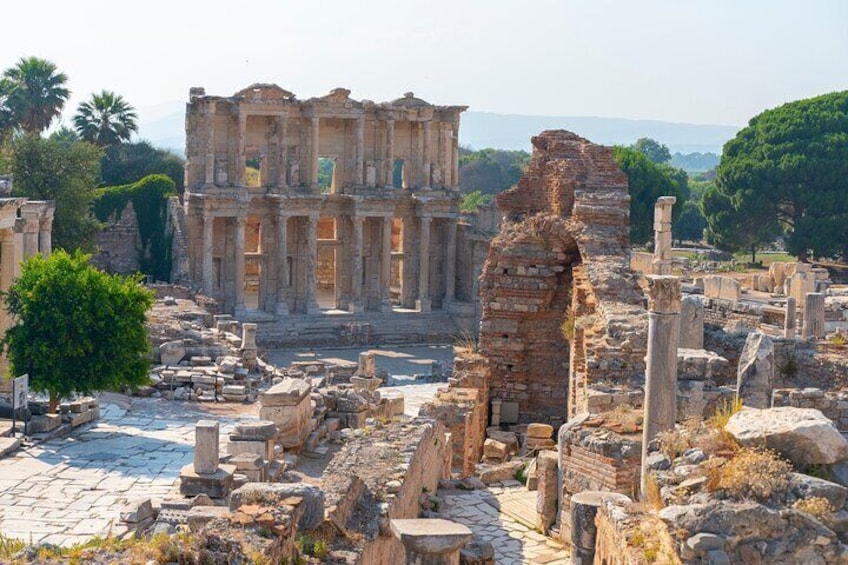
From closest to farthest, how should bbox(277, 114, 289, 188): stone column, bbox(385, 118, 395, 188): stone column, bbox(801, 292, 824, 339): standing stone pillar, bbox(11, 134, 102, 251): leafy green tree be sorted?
1. bbox(801, 292, 824, 339): standing stone pillar
2. bbox(11, 134, 102, 251): leafy green tree
3. bbox(277, 114, 289, 188): stone column
4. bbox(385, 118, 395, 188): stone column

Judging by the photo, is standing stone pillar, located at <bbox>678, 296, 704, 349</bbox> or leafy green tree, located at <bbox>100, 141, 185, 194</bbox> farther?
leafy green tree, located at <bbox>100, 141, 185, 194</bbox>

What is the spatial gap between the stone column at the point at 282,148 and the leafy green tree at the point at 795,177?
80.6 ft

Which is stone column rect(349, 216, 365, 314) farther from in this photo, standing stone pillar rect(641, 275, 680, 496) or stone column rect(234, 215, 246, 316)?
standing stone pillar rect(641, 275, 680, 496)

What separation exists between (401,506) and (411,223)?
3769cm

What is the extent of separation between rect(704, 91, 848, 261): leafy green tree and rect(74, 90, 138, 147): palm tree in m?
28.9

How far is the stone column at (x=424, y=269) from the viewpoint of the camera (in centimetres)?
4978

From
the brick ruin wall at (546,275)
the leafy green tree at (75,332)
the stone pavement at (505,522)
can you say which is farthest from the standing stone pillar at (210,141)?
the stone pavement at (505,522)

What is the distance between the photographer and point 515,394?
24344 millimetres

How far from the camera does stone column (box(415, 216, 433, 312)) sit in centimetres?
4978

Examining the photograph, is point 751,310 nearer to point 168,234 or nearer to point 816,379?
point 816,379

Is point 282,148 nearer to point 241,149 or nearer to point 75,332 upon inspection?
point 241,149

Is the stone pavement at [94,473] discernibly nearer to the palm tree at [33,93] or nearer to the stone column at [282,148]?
the stone column at [282,148]

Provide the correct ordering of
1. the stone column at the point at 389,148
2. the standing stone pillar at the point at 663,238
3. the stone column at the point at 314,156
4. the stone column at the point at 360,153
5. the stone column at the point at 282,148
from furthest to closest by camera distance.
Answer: the stone column at the point at 389,148 → the stone column at the point at 360,153 → the stone column at the point at 314,156 → the stone column at the point at 282,148 → the standing stone pillar at the point at 663,238

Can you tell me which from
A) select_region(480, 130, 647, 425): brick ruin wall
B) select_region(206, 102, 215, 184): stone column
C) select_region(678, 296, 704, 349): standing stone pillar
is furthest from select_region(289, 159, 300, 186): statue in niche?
select_region(678, 296, 704, 349): standing stone pillar
